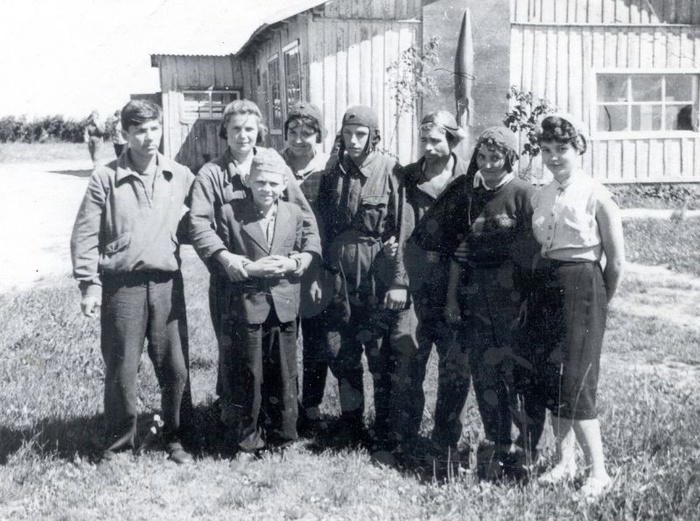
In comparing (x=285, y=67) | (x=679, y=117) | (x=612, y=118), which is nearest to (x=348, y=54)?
(x=285, y=67)

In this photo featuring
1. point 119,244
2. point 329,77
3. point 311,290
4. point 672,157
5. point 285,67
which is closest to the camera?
point 119,244

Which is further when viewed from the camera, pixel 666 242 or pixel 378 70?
pixel 378 70

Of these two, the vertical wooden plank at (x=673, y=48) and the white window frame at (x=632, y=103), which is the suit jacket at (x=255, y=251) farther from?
the vertical wooden plank at (x=673, y=48)

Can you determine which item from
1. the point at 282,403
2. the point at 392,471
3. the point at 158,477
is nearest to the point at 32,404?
the point at 158,477

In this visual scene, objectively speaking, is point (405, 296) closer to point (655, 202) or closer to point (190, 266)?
point (190, 266)

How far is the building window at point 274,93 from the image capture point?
625 inches

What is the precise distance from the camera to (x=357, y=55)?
1295cm

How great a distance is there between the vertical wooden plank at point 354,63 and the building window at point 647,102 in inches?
184

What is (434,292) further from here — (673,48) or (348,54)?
(673,48)

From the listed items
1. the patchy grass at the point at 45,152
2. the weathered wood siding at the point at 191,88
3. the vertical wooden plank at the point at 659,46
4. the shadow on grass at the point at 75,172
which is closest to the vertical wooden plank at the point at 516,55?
the vertical wooden plank at the point at 659,46

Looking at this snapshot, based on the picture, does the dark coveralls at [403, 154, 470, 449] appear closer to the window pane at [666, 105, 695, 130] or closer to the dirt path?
the dirt path

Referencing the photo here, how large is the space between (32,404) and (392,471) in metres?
2.50

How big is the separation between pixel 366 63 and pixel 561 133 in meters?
9.96

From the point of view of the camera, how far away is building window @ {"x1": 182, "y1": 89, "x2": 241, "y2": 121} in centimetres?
1889
